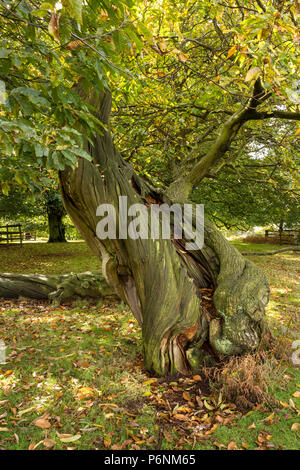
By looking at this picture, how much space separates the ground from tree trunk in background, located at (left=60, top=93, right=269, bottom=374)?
377 millimetres

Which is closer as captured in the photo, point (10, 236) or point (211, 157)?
point (211, 157)

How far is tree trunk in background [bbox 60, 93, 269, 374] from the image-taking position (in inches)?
147

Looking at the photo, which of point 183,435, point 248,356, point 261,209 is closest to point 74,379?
point 183,435

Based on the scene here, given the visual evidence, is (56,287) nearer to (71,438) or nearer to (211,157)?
(211,157)

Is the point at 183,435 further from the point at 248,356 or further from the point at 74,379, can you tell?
the point at 74,379

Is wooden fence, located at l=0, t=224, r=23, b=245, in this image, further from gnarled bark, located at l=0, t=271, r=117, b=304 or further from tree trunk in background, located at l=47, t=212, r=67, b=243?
gnarled bark, located at l=0, t=271, r=117, b=304

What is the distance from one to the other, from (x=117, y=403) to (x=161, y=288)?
4.63 feet

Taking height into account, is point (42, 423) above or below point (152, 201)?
below

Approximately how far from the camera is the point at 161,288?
3.73 m

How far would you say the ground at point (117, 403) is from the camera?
2783 millimetres

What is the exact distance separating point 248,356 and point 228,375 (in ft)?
1.31

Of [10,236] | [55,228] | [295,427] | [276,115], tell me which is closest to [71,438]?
[295,427]

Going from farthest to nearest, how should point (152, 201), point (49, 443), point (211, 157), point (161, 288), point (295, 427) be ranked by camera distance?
point (211, 157) → point (152, 201) → point (161, 288) → point (295, 427) → point (49, 443)

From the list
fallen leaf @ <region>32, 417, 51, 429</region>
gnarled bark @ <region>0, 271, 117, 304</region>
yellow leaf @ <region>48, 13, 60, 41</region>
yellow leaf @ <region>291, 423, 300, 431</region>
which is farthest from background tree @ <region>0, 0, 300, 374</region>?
gnarled bark @ <region>0, 271, 117, 304</region>
